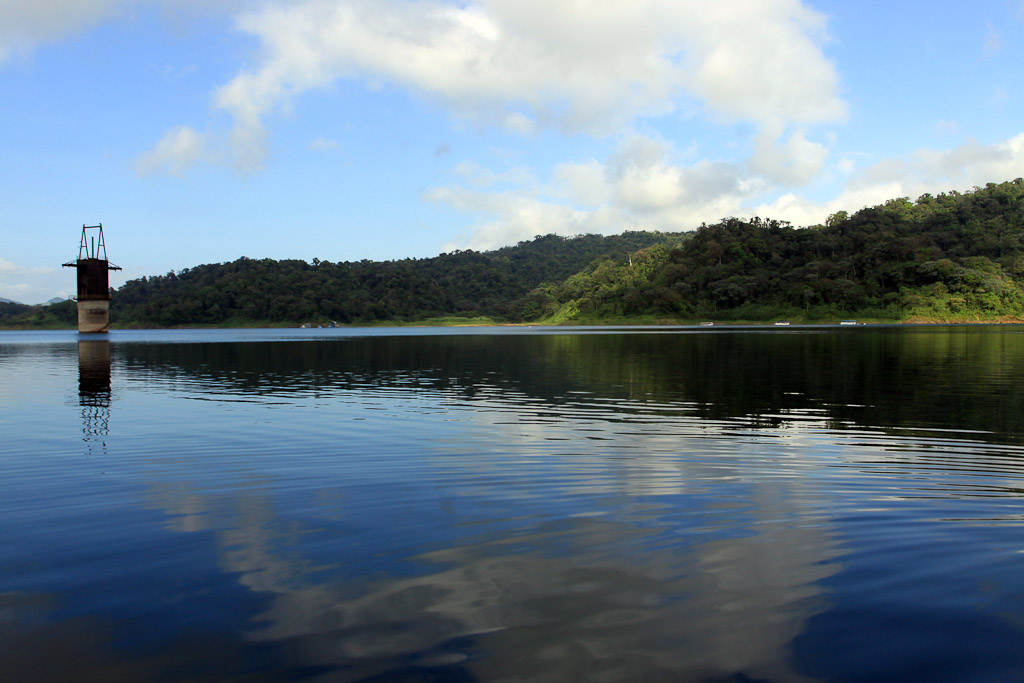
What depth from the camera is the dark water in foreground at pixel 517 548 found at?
6.07m

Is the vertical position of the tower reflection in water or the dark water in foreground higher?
the tower reflection in water

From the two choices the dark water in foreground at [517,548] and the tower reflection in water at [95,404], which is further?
the tower reflection in water at [95,404]

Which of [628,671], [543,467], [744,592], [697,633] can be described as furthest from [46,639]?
[543,467]

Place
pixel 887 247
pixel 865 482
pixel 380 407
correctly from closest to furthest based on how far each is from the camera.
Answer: pixel 865 482 → pixel 380 407 → pixel 887 247

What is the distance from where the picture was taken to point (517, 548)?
890 cm

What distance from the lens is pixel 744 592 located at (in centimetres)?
742

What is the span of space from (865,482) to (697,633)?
310 inches

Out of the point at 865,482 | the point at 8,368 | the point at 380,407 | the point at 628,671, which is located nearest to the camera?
the point at 628,671

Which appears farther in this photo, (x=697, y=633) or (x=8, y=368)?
(x=8, y=368)

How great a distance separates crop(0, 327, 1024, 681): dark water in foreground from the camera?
6.07 meters

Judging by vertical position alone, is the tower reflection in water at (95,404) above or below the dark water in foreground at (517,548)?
above

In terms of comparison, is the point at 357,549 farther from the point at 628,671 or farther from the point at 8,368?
the point at 8,368

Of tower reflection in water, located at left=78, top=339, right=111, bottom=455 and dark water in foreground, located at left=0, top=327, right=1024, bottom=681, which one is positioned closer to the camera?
dark water in foreground, located at left=0, top=327, right=1024, bottom=681

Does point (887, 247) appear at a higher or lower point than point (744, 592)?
higher
